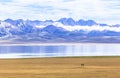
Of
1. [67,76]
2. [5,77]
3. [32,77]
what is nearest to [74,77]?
[67,76]

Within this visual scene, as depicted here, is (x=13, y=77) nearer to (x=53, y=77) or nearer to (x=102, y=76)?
(x=53, y=77)

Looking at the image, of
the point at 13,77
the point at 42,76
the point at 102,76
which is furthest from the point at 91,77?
the point at 13,77

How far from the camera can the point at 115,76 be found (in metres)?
42.6

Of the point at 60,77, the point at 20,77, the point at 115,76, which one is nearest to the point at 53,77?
the point at 60,77

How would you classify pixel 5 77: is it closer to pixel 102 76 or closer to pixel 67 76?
pixel 67 76

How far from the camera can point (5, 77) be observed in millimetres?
42344

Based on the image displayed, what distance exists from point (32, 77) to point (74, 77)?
417cm

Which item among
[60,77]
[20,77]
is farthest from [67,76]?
[20,77]

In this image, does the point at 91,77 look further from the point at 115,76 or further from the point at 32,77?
the point at 32,77

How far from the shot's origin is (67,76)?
42.8 m

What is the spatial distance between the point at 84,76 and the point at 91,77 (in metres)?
1.53

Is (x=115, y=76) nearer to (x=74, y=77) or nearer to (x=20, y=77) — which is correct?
(x=74, y=77)

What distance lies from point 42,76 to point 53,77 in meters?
1.58

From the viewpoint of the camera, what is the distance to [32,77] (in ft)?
138
